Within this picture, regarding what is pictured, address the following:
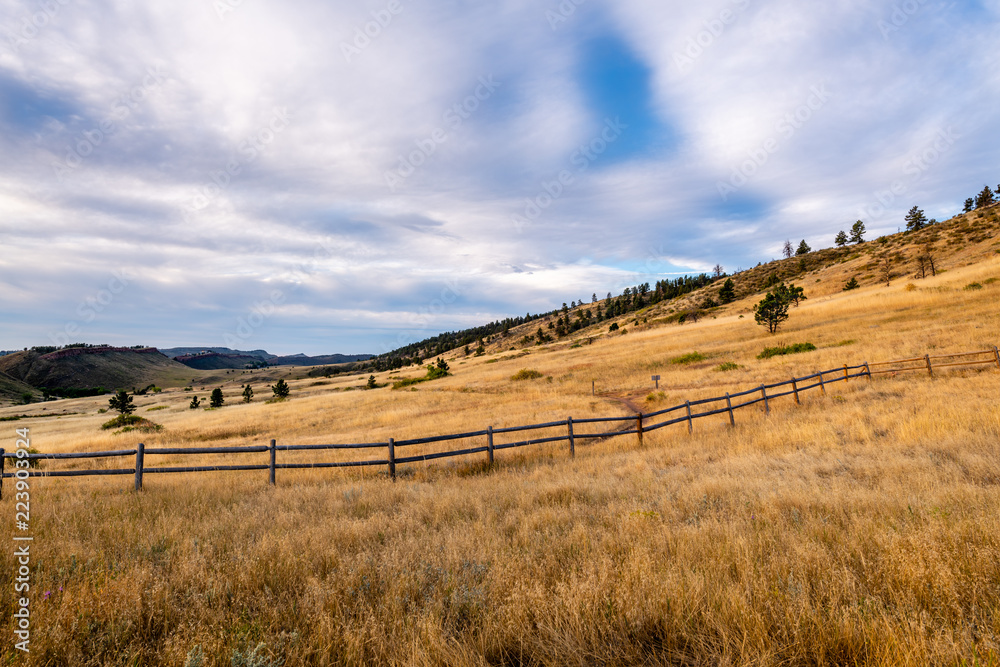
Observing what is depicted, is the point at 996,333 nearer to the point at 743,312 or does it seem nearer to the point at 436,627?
the point at 436,627

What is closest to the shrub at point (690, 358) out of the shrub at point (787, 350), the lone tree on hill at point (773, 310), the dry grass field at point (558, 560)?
the shrub at point (787, 350)

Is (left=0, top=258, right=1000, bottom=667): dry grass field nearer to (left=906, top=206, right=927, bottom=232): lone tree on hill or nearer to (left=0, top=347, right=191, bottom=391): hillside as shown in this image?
(left=906, top=206, right=927, bottom=232): lone tree on hill

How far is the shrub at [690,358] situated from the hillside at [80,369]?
17558cm

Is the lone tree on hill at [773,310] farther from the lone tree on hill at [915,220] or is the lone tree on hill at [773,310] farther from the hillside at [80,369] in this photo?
the hillside at [80,369]

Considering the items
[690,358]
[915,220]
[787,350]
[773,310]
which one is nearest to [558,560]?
[787,350]

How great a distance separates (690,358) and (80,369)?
205301mm

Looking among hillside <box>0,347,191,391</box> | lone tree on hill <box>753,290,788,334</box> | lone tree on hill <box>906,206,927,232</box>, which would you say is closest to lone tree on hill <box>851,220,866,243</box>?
lone tree on hill <box>906,206,927,232</box>

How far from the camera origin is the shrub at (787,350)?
102 ft

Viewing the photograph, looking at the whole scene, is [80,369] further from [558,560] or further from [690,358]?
[558,560]

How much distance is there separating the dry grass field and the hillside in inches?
7023

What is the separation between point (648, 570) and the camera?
4.30 metres

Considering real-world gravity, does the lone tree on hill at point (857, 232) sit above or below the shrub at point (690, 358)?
above

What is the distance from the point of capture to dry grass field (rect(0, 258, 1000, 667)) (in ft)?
11.0

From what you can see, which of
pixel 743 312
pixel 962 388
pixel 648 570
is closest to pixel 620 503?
pixel 648 570
